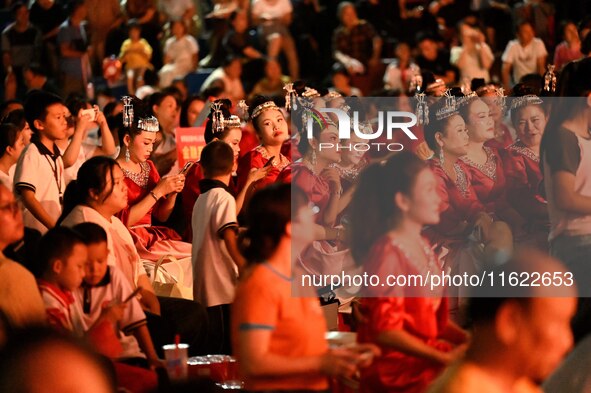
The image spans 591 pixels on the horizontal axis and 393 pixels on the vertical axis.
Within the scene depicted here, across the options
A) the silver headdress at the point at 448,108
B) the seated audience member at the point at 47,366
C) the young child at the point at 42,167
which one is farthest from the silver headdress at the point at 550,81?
the seated audience member at the point at 47,366

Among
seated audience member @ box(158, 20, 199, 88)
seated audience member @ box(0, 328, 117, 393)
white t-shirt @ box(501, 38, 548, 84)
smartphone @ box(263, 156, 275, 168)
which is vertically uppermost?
seated audience member @ box(158, 20, 199, 88)

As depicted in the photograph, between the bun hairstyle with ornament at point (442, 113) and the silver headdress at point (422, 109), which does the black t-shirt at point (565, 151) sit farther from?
the silver headdress at point (422, 109)

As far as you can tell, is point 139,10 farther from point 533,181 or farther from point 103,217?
point 103,217

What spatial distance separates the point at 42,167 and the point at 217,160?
102 centimetres

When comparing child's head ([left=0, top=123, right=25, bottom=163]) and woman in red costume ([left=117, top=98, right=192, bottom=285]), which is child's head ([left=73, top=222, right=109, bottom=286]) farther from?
child's head ([left=0, top=123, right=25, bottom=163])

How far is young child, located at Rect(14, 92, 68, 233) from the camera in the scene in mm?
6238

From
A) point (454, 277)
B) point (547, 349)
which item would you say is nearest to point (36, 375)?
point (547, 349)

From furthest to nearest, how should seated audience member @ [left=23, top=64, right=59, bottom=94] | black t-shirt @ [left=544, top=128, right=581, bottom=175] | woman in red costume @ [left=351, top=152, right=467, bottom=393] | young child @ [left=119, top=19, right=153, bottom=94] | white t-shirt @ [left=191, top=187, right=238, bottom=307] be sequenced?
young child @ [left=119, top=19, right=153, bottom=94] → seated audience member @ [left=23, top=64, right=59, bottom=94] → white t-shirt @ [left=191, top=187, right=238, bottom=307] → black t-shirt @ [left=544, top=128, right=581, bottom=175] → woman in red costume @ [left=351, top=152, right=467, bottom=393]

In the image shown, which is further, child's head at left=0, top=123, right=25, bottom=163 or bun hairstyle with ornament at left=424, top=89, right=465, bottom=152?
bun hairstyle with ornament at left=424, top=89, right=465, bottom=152

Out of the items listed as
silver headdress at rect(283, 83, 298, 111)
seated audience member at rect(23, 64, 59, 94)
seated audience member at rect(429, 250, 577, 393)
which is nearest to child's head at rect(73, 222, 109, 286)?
seated audience member at rect(429, 250, 577, 393)

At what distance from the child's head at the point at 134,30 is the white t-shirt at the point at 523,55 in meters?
4.22

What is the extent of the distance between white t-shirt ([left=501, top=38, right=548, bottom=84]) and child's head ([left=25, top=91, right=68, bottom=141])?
286 inches

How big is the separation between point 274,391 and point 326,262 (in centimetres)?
300

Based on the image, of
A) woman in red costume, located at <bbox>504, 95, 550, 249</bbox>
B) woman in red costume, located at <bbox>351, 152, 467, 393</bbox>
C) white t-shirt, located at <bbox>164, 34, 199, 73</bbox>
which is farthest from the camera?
white t-shirt, located at <bbox>164, 34, 199, 73</bbox>
